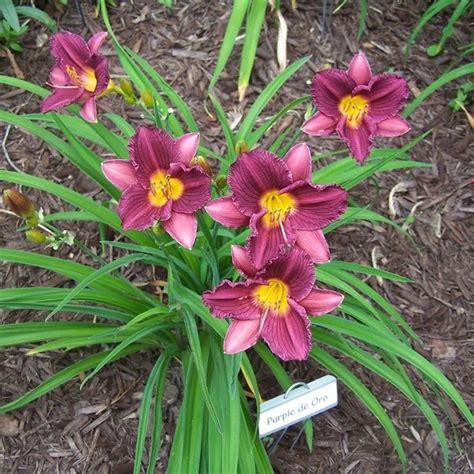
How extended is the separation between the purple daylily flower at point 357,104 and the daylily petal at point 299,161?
0.12 metres

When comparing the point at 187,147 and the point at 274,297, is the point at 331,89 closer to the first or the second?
the point at 187,147

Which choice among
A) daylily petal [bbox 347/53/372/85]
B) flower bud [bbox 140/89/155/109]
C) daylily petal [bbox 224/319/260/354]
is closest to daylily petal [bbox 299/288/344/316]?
daylily petal [bbox 224/319/260/354]

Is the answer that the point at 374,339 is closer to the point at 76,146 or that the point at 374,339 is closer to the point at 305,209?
the point at 305,209

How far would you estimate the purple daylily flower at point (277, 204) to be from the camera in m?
1.07

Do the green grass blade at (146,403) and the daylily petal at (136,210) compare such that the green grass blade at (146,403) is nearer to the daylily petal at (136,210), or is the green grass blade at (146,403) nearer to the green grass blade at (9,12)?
the daylily petal at (136,210)

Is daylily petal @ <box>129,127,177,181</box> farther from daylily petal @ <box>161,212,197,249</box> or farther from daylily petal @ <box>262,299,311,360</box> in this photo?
daylily petal @ <box>262,299,311,360</box>

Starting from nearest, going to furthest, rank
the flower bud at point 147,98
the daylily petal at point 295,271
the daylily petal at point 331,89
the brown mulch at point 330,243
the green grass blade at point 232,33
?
1. the daylily petal at point 295,271
2. the daylily petal at point 331,89
3. the flower bud at point 147,98
4. the brown mulch at point 330,243
5. the green grass blade at point 232,33

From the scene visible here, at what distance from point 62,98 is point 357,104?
62 cm

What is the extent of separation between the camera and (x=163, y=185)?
3.70 feet

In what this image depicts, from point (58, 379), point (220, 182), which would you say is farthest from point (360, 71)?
point (58, 379)

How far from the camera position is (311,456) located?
1665 millimetres

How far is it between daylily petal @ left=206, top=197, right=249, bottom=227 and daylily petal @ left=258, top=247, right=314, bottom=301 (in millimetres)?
108

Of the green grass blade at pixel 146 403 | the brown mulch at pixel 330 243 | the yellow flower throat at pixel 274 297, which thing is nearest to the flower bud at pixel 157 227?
the yellow flower throat at pixel 274 297

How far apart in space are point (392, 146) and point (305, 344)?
1275 mm
